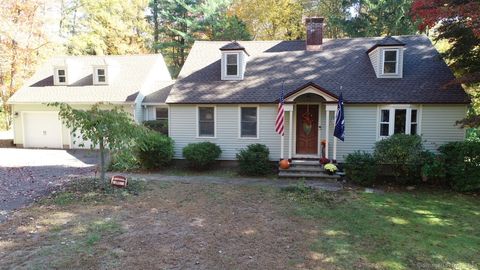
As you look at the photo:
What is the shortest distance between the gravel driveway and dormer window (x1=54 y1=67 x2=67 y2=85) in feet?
14.5

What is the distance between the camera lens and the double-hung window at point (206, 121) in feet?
48.4

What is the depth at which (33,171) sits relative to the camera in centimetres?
1329

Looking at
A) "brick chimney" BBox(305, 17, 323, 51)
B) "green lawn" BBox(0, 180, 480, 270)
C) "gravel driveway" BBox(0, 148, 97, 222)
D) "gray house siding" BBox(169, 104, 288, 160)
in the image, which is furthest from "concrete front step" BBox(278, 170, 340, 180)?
"gravel driveway" BBox(0, 148, 97, 222)

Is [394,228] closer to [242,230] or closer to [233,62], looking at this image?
[242,230]

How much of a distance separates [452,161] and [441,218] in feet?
13.2

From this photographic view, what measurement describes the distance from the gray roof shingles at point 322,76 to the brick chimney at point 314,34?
1.17 ft

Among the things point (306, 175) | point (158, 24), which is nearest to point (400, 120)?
point (306, 175)

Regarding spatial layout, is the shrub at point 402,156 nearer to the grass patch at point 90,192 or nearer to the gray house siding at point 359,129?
the gray house siding at point 359,129

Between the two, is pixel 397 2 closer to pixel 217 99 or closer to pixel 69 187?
pixel 217 99

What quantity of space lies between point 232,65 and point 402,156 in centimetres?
824

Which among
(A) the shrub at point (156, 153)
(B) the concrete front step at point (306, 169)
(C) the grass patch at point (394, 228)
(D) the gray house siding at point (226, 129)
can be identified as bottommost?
(C) the grass patch at point (394, 228)

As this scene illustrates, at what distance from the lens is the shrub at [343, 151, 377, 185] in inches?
452

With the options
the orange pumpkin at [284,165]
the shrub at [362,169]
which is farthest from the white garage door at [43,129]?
the shrub at [362,169]

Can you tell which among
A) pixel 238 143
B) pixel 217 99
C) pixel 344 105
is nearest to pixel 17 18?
pixel 217 99
